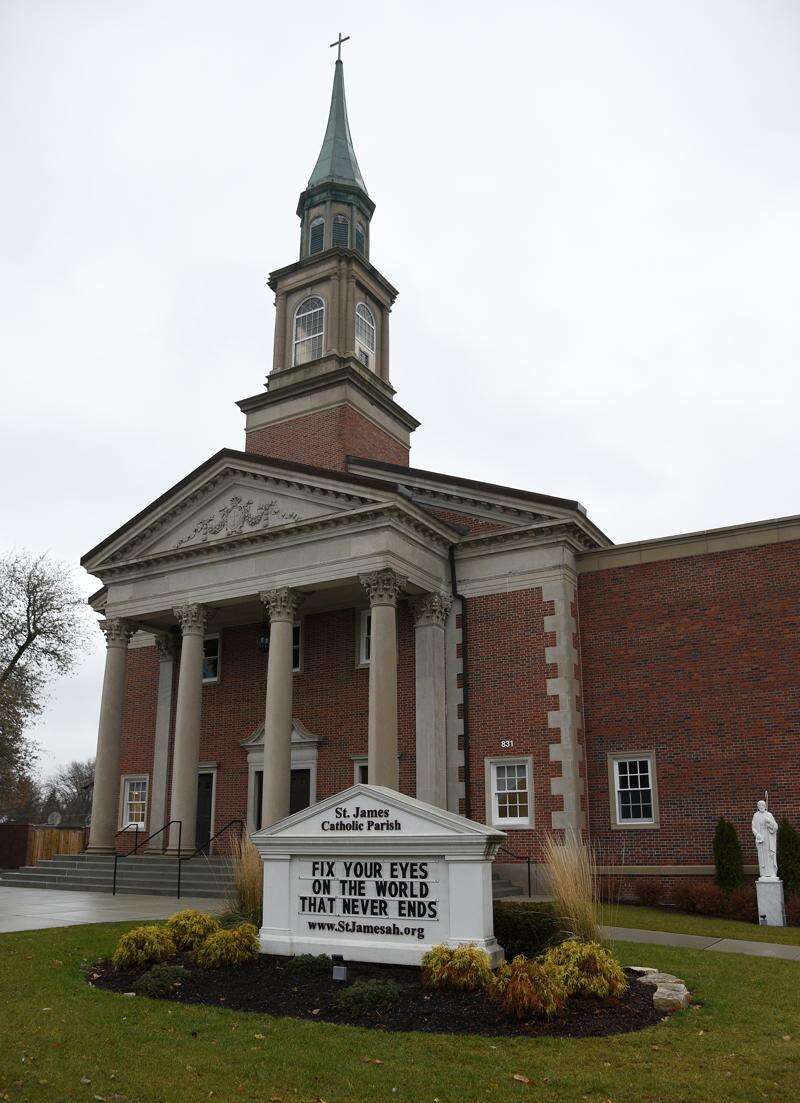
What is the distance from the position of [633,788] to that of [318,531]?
10.1 meters

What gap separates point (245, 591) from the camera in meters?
25.9

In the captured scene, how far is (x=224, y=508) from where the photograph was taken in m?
27.1

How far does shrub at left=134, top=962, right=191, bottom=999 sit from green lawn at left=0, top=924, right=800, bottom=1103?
0.35 meters

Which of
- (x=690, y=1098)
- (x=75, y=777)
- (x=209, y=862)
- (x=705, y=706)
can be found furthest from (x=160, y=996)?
(x=75, y=777)

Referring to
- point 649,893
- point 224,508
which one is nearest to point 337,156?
point 224,508

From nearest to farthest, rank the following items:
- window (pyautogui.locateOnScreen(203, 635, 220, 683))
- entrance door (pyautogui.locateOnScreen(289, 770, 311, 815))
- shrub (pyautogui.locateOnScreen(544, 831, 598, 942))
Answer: shrub (pyautogui.locateOnScreen(544, 831, 598, 942)) < entrance door (pyautogui.locateOnScreen(289, 770, 311, 815)) < window (pyautogui.locateOnScreen(203, 635, 220, 683))

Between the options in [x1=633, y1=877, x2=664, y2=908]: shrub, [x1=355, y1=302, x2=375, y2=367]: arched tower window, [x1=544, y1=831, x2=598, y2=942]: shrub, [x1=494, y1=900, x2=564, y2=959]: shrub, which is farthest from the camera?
[x1=355, y1=302, x2=375, y2=367]: arched tower window

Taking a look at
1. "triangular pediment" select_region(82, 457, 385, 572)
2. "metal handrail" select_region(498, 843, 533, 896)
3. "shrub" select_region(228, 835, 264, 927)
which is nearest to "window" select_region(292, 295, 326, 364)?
"triangular pediment" select_region(82, 457, 385, 572)

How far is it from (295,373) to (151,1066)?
27.0 meters

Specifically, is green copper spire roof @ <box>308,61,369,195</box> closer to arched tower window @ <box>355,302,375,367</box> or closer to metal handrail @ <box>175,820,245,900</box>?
arched tower window @ <box>355,302,375,367</box>

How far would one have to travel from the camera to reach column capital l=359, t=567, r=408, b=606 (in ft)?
77.4

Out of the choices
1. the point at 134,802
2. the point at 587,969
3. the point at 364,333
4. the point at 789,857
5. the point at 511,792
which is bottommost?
the point at 587,969

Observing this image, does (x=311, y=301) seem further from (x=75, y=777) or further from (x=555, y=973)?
(x=75, y=777)

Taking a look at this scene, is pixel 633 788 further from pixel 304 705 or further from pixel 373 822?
pixel 373 822
